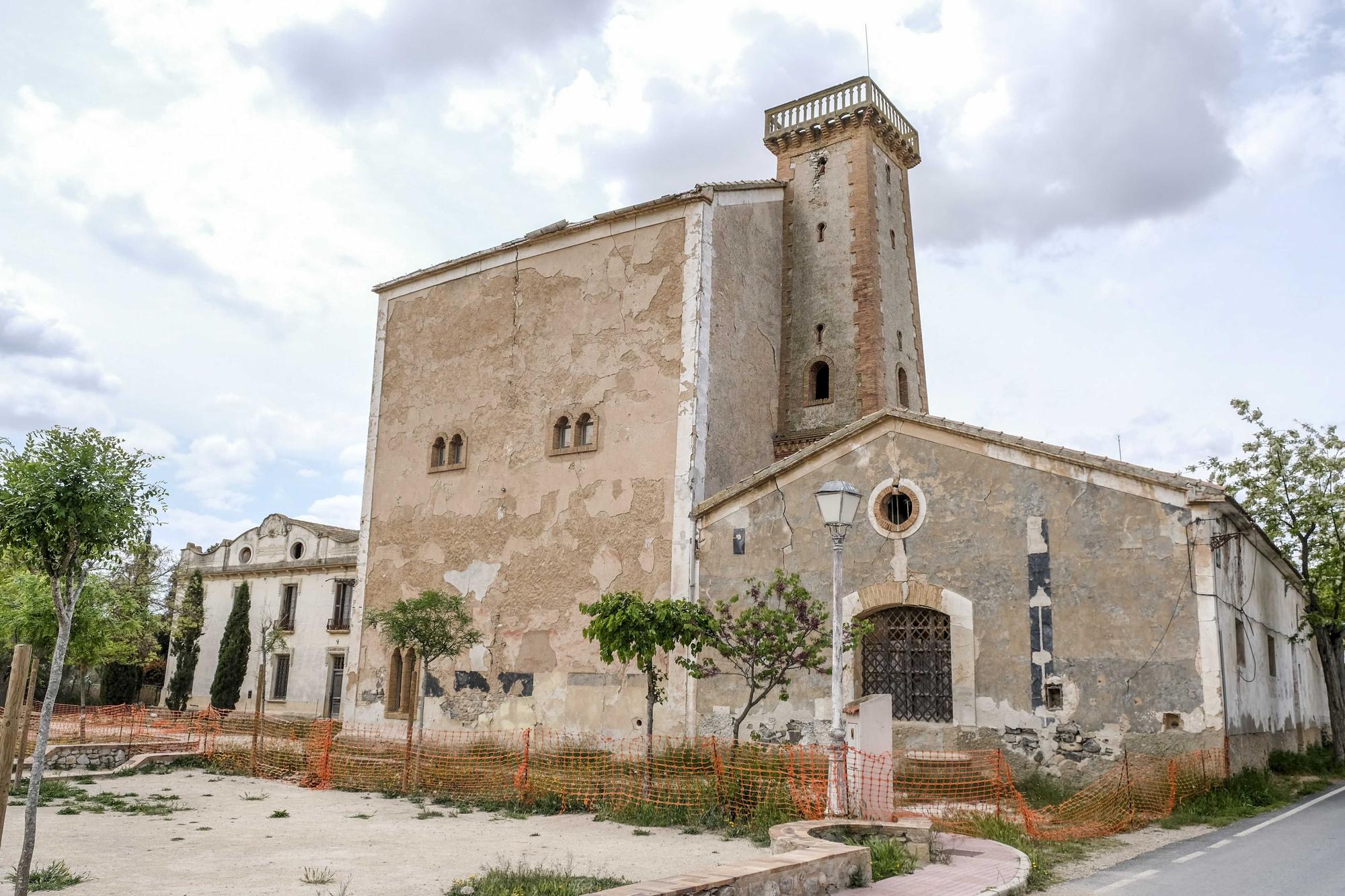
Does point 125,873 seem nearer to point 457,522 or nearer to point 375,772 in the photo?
point 375,772

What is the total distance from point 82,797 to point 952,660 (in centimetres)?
1269

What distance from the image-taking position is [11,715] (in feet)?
22.1

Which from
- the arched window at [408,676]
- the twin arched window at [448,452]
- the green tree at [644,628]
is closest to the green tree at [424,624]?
the arched window at [408,676]

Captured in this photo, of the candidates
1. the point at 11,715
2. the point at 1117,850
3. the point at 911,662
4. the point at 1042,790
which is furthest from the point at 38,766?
the point at 1042,790

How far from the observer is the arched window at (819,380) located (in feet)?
69.8

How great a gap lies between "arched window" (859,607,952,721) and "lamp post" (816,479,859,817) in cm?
480

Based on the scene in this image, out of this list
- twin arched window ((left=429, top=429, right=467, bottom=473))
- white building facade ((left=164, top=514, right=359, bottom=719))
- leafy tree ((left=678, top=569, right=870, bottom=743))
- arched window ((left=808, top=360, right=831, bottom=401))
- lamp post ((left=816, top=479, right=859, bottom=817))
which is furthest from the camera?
white building facade ((left=164, top=514, right=359, bottom=719))

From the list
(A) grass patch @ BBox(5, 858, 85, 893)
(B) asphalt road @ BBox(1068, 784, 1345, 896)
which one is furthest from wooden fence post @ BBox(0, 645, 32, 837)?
(B) asphalt road @ BBox(1068, 784, 1345, 896)

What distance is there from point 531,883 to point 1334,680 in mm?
21786

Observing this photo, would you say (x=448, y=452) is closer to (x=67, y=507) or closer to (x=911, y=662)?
(x=911, y=662)

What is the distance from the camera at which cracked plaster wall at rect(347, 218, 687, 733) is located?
18.4 meters

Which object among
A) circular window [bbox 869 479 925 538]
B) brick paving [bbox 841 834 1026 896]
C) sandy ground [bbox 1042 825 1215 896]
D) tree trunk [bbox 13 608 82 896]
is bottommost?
sandy ground [bbox 1042 825 1215 896]

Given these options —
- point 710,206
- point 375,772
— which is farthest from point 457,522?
point 710,206

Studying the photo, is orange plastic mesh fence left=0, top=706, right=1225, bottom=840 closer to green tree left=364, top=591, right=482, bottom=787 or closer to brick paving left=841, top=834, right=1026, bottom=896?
brick paving left=841, top=834, right=1026, bottom=896
